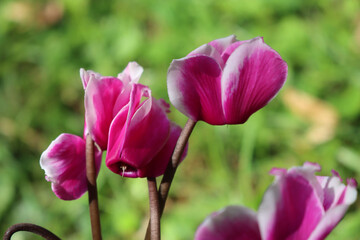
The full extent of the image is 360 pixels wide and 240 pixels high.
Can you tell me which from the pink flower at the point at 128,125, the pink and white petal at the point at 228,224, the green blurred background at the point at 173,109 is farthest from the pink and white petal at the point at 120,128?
the green blurred background at the point at 173,109

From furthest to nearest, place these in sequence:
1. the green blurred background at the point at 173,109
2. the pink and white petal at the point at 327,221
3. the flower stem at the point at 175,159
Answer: the green blurred background at the point at 173,109
the flower stem at the point at 175,159
the pink and white petal at the point at 327,221

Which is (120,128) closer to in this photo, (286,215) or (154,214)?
(154,214)

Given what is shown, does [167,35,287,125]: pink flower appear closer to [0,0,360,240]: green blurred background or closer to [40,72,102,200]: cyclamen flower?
[40,72,102,200]: cyclamen flower

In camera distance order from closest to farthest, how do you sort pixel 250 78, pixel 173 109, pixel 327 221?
pixel 327 221 → pixel 250 78 → pixel 173 109

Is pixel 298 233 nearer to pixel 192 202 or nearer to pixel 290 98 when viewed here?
pixel 192 202

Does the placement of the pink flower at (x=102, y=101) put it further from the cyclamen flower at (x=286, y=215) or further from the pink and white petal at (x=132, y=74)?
the cyclamen flower at (x=286, y=215)

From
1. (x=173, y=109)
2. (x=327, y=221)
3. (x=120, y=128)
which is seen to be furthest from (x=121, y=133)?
(x=173, y=109)
